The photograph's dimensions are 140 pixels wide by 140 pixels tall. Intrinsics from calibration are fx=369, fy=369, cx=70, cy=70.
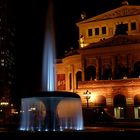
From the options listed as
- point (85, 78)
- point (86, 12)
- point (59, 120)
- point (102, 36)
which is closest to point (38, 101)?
point (59, 120)

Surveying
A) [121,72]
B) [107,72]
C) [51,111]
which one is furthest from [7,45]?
[51,111]

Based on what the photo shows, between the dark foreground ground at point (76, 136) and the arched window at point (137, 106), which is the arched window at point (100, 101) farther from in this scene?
the dark foreground ground at point (76, 136)

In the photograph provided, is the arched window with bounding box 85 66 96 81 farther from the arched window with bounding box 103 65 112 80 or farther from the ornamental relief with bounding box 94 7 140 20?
the ornamental relief with bounding box 94 7 140 20

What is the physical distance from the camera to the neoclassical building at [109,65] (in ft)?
175

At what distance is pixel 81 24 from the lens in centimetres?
6662

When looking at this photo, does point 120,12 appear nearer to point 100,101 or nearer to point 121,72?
point 121,72

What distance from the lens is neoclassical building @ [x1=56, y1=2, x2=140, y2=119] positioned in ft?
175

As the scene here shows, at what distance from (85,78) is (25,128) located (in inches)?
1351

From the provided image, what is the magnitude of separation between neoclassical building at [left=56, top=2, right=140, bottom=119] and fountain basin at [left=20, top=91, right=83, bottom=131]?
25033 mm

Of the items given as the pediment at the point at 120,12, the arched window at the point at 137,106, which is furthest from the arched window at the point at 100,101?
the pediment at the point at 120,12

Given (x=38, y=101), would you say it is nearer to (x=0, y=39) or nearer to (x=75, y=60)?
(x=75, y=60)

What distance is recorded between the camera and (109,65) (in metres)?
57.1

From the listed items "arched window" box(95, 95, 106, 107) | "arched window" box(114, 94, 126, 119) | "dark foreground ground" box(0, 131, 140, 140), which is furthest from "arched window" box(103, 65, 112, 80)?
"dark foreground ground" box(0, 131, 140, 140)

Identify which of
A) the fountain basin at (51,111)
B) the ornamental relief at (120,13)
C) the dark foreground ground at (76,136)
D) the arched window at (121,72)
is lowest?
the dark foreground ground at (76,136)
